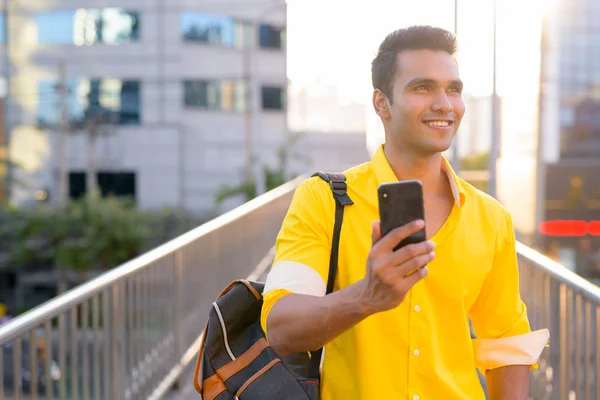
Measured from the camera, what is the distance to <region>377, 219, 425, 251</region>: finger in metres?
1.72

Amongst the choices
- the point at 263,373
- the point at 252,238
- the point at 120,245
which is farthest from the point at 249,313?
the point at 120,245

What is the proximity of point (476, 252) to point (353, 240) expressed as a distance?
341 mm

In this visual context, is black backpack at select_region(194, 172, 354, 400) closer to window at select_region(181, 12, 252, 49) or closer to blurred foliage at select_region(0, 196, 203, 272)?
blurred foliage at select_region(0, 196, 203, 272)

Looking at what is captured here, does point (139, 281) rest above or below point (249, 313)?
below

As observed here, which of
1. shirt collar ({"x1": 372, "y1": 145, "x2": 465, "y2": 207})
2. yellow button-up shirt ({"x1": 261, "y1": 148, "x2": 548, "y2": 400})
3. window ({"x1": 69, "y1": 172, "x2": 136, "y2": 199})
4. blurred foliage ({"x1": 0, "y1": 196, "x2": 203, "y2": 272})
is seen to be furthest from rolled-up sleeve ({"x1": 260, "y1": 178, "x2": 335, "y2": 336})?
window ({"x1": 69, "y1": 172, "x2": 136, "y2": 199})

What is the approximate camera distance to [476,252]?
7.13 ft

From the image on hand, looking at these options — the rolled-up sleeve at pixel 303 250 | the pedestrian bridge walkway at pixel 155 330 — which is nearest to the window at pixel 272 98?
the pedestrian bridge walkway at pixel 155 330

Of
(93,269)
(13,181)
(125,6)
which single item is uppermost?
(125,6)

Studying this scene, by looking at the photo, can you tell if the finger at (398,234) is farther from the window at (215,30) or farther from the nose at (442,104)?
the window at (215,30)

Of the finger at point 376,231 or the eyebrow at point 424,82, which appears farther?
the eyebrow at point 424,82

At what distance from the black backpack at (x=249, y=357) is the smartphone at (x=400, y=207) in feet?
1.15

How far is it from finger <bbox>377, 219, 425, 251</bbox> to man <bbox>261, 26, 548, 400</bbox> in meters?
0.25

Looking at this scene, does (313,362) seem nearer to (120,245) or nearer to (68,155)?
(120,245)

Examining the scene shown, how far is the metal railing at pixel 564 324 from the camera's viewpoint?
3855mm
